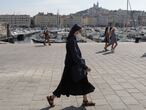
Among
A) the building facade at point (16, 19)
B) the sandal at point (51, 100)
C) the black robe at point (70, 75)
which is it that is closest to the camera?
the black robe at point (70, 75)

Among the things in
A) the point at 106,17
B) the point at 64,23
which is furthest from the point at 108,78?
the point at 106,17

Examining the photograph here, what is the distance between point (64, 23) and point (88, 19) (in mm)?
14159

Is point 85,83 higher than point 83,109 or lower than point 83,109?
higher

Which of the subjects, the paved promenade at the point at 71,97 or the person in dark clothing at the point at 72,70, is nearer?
the person in dark clothing at the point at 72,70

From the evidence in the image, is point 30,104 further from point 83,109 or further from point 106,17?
point 106,17

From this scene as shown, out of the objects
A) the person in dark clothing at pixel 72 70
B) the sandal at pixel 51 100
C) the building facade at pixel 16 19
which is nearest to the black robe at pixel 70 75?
the person in dark clothing at pixel 72 70

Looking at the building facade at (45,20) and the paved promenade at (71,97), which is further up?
the building facade at (45,20)

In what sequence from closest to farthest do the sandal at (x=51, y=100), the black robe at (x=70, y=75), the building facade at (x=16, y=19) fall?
1. the black robe at (x=70, y=75)
2. the sandal at (x=51, y=100)
3. the building facade at (x=16, y=19)

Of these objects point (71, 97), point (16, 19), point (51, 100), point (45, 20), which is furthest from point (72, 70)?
point (16, 19)

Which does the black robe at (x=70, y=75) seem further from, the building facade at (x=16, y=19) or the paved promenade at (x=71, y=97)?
the building facade at (x=16, y=19)

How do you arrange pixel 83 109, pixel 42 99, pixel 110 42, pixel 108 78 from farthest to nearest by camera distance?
pixel 110 42, pixel 108 78, pixel 42 99, pixel 83 109

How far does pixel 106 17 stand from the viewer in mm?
187250

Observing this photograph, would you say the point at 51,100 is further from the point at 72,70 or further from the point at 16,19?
the point at 16,19

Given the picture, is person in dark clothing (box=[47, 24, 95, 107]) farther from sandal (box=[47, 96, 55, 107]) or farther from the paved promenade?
the paved promenade
